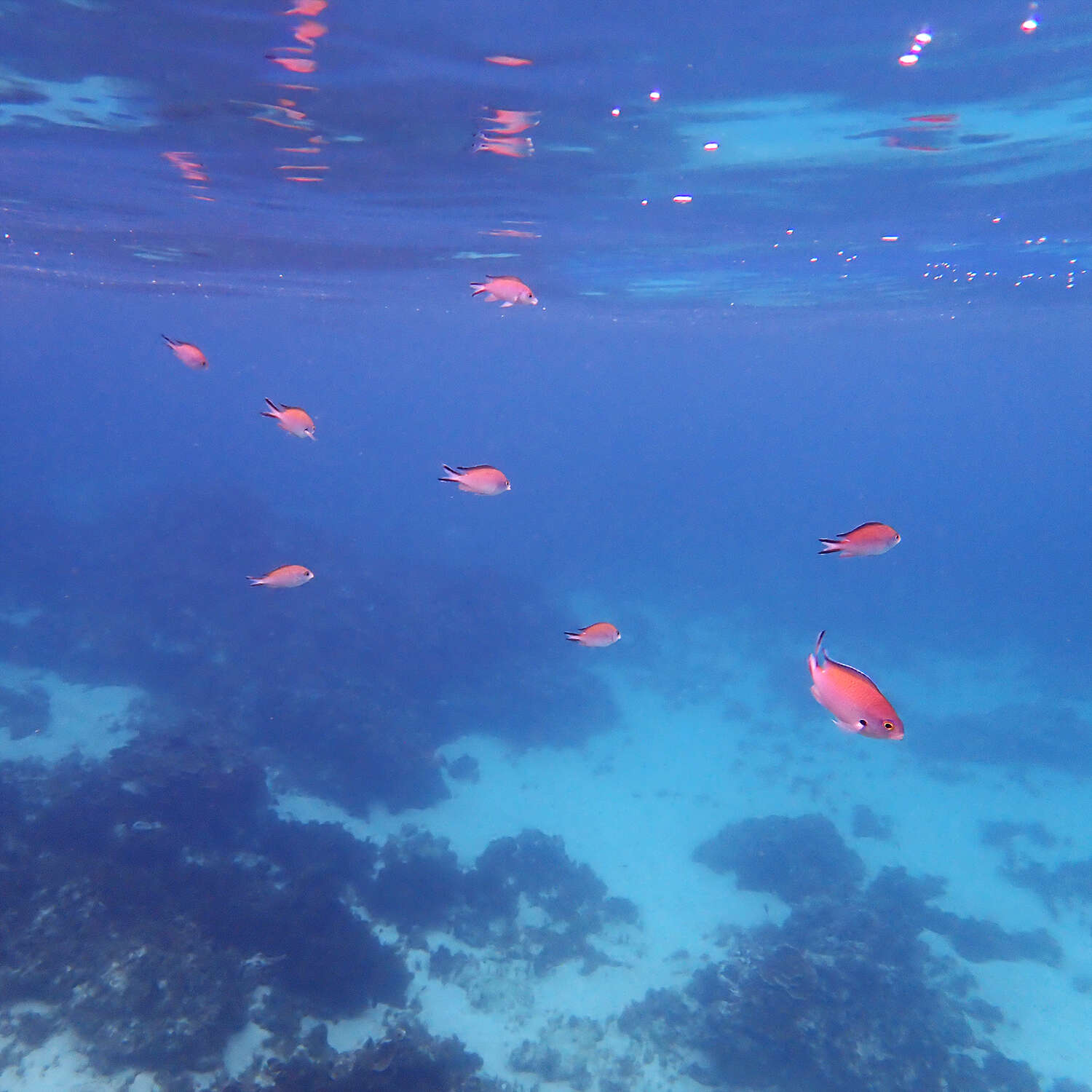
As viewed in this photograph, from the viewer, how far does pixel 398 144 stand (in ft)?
41.1

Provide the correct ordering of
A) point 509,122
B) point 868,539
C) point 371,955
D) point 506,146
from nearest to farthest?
point 868,539 < point 371,955 < point 509,122 < point 506,146

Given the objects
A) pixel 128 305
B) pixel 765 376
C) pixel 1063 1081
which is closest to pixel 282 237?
pixel 1063 1081

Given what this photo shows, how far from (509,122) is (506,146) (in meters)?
1.30

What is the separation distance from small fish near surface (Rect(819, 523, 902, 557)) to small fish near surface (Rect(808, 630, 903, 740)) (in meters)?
1.21

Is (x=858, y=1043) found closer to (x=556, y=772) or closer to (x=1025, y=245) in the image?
(x=556, y=772)

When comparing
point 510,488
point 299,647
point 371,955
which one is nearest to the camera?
point 510,488

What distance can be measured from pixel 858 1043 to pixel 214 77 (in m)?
17.3

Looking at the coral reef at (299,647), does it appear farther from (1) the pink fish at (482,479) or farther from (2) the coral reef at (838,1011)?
(1) the pink fish at (482,479)

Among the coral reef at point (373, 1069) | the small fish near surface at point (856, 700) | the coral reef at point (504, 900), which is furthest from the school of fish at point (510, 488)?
the coral reef at point (504, 900)

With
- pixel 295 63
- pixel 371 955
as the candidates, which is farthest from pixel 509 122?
pixel 371 955

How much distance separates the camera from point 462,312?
39781 millimetres

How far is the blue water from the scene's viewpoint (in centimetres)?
920

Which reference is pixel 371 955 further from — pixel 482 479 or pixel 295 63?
pixel 295 63

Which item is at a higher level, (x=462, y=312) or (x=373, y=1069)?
(x=462, y=312)
